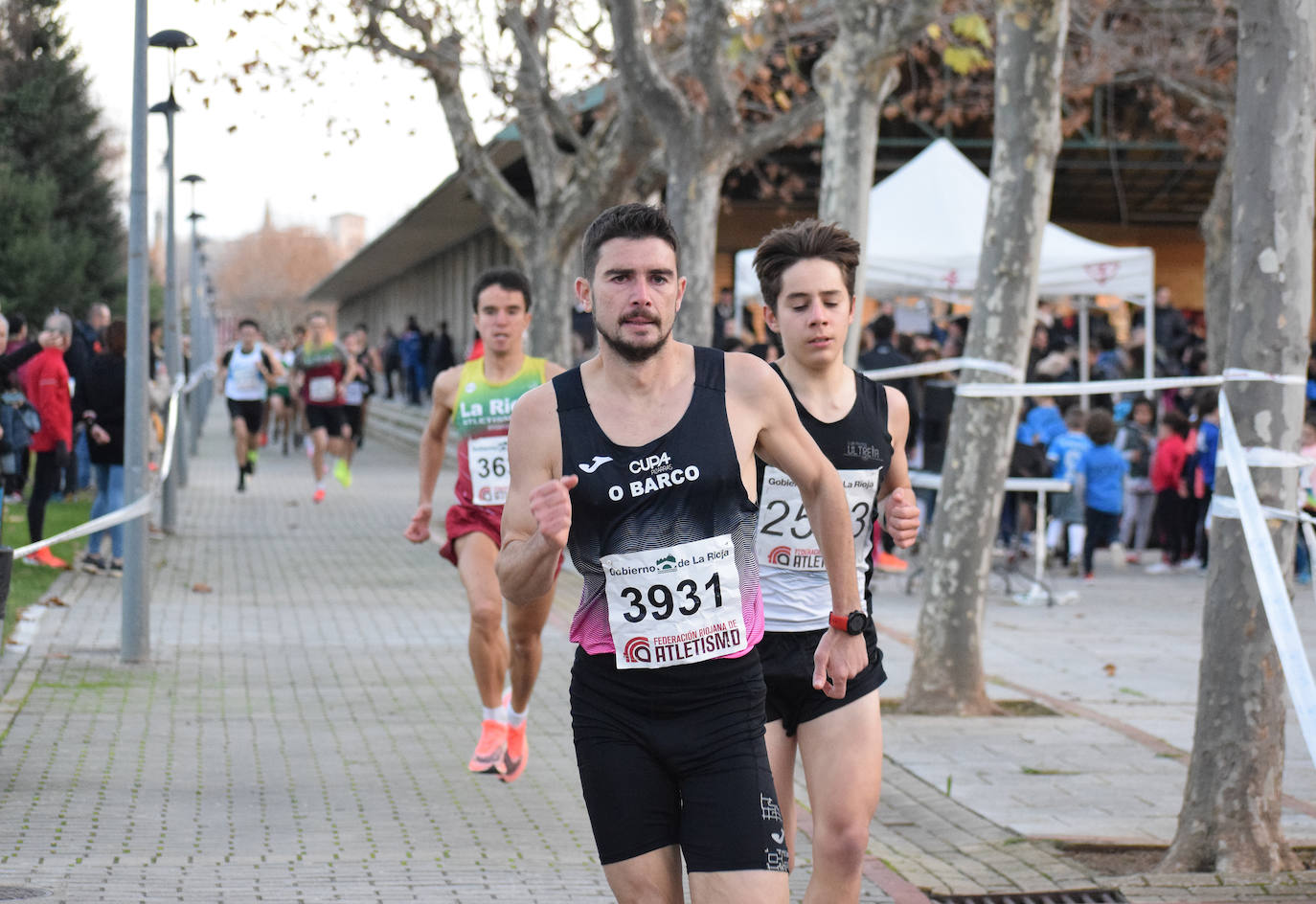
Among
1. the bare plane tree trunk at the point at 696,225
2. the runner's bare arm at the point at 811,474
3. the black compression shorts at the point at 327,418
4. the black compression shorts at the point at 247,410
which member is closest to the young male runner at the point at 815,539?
the runner's bare arm at the point at 811,474

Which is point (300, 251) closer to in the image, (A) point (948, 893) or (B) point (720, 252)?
(B) point (720, 252)

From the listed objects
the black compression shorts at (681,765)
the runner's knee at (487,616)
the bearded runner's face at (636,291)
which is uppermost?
the bearded runner's face at (636,291)

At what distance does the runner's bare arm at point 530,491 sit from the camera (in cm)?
381

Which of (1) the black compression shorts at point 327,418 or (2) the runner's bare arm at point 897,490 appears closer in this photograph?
(2) the runner's bare arm at point 897,490

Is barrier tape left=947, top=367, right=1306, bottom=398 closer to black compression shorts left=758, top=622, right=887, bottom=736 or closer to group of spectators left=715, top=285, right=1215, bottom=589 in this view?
black compression shorts left=758, top=622, right=887, bottom=736

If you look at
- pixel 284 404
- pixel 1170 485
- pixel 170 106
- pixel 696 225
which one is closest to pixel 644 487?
pixel 696 225

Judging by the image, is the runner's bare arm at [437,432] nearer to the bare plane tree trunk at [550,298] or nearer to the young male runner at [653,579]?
the young male runner at [653,579]

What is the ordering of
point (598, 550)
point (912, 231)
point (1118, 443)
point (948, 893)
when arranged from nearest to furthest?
point (598, 550), point (948, 893), point (1118, 443), point (912, 231)

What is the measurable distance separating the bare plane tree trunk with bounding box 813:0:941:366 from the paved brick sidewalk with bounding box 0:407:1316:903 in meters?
3.10

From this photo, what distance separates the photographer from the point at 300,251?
17262 centimetres

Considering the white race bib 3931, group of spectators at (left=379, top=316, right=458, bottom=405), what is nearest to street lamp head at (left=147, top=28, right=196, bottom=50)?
the white race bib 3931

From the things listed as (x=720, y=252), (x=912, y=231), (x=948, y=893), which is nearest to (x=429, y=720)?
(x=948, y=893)

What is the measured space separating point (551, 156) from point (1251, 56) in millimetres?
14189

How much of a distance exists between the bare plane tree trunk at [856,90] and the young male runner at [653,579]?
25.6 ft
